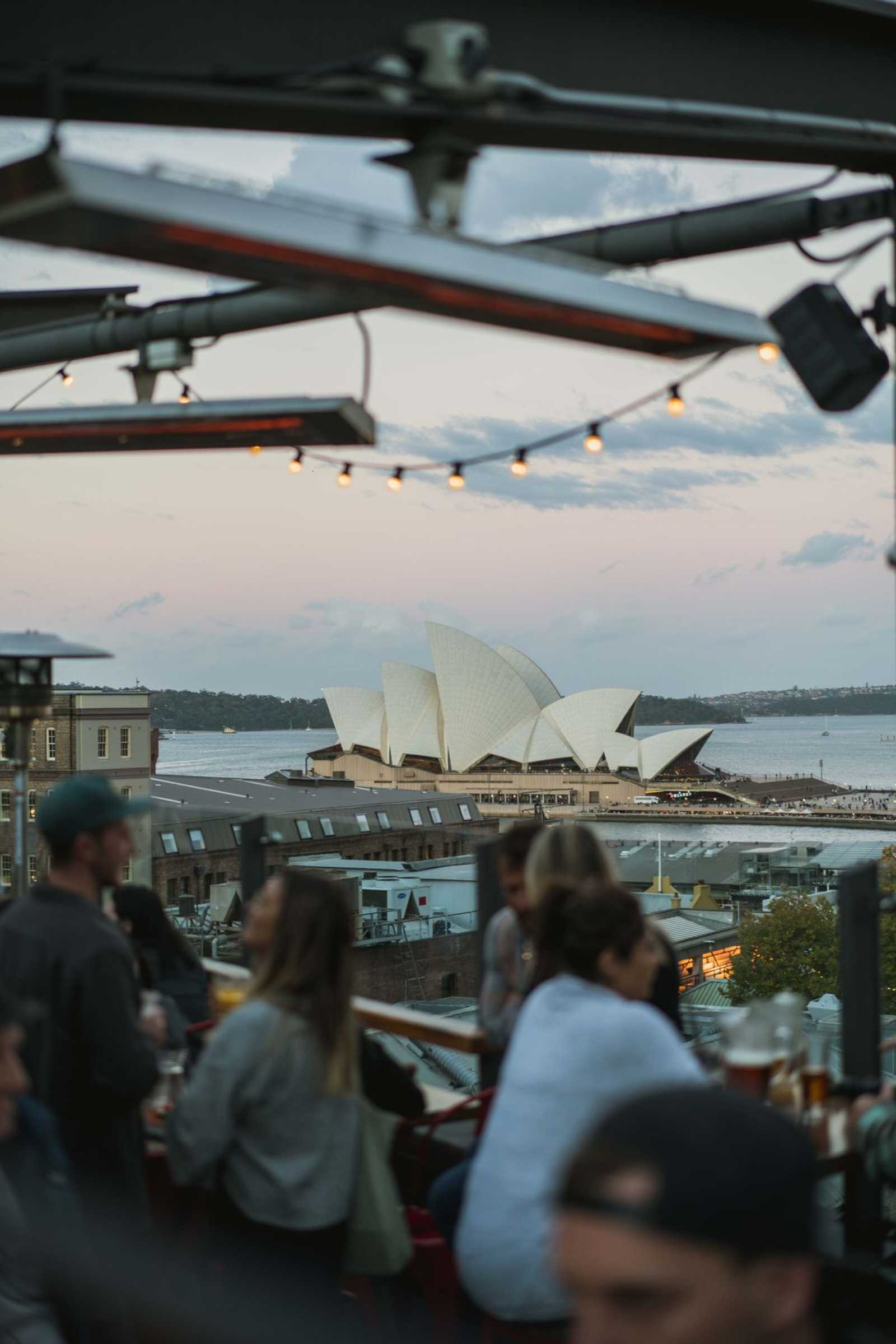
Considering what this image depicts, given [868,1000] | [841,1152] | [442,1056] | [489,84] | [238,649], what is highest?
[238,649]

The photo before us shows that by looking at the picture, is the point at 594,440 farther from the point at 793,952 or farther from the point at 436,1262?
the point at 793,952

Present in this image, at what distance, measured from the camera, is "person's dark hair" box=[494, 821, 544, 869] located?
305 centimetres

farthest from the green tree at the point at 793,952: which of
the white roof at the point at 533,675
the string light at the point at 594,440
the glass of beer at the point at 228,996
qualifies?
the white roof at the point at 533,675

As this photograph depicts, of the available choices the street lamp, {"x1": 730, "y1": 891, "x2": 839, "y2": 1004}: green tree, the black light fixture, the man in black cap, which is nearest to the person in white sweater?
the man in black cap

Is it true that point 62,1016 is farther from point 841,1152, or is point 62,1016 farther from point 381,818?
point 381,818

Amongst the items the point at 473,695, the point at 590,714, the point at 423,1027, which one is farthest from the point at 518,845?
the point at 590,714

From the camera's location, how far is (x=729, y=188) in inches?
191

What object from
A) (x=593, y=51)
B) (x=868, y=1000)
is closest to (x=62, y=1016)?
(x=868, y=1000)

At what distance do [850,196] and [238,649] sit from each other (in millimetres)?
45120

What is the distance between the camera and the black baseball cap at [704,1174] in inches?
30.4

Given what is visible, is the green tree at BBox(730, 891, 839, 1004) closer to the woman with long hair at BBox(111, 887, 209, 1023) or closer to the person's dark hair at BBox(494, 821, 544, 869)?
the woman with long hair at BBox(111, 887, 209, 1023)

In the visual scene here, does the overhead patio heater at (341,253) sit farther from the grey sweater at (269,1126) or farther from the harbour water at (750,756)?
the harbour water at (750,756)

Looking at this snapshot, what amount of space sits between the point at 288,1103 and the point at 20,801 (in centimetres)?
211

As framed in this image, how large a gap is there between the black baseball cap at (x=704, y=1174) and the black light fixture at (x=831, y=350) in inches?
125
